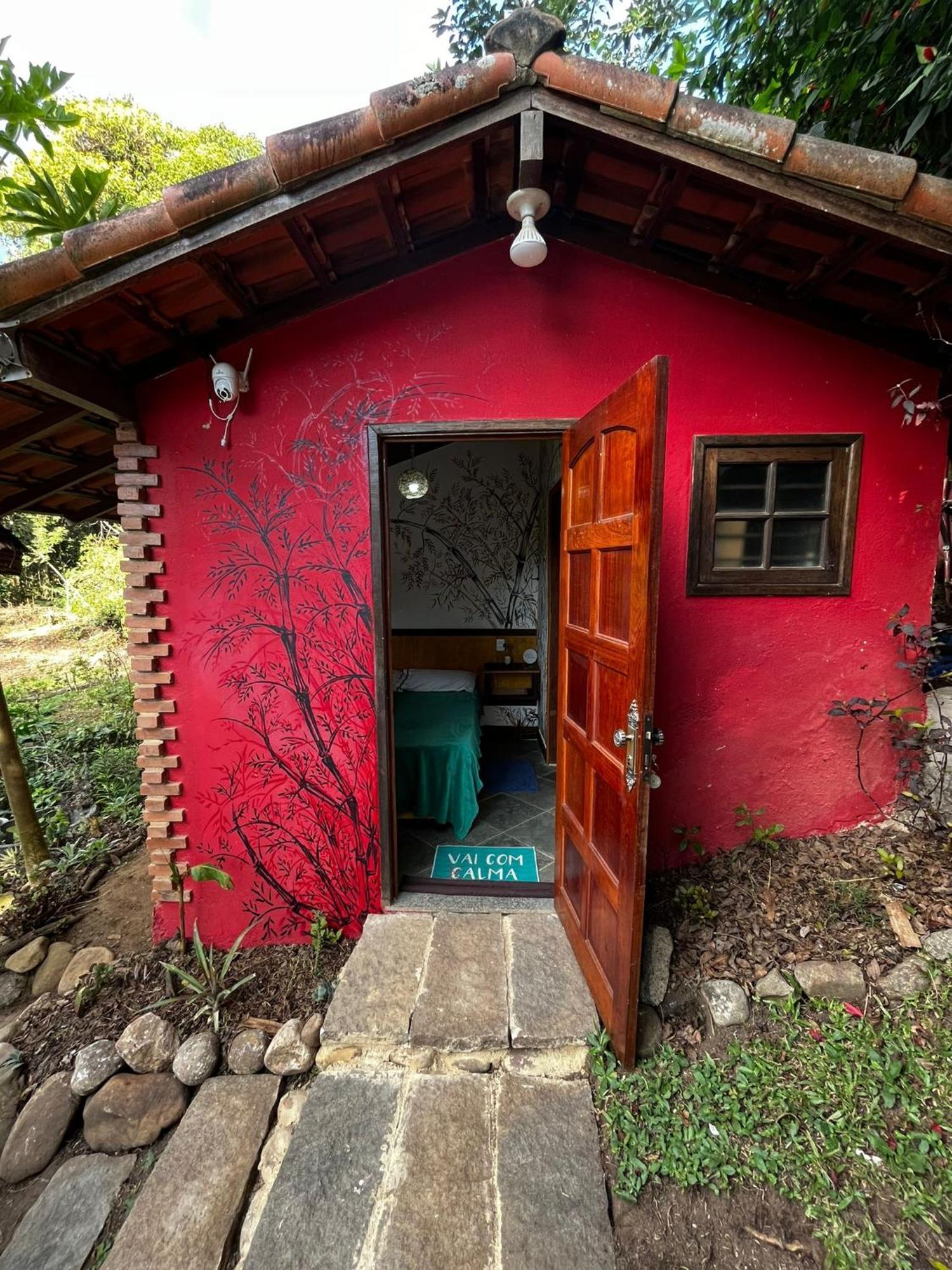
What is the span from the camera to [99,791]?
176 inches

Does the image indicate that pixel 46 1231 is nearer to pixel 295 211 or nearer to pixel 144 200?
pixel 295 211

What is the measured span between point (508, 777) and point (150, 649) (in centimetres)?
305

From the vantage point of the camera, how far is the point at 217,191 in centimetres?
159

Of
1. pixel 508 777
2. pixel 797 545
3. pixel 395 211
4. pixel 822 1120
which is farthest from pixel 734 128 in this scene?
pixel 508 777

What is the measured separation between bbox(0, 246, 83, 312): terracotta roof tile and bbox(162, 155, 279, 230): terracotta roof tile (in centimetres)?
39

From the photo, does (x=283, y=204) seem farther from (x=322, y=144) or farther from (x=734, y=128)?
(x=734, y=128)

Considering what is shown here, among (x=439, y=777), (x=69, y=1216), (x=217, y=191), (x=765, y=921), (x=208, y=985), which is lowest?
(x=69, y=1216)

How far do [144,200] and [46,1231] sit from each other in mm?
14309

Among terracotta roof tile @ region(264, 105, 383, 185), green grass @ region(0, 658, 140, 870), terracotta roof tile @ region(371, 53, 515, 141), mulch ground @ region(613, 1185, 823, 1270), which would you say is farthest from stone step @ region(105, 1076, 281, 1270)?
terracotta roof tile @ region(371, 53, 515, 141)

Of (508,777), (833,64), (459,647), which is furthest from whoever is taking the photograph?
(459,647)

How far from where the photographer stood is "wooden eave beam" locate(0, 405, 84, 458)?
2244 millimetres

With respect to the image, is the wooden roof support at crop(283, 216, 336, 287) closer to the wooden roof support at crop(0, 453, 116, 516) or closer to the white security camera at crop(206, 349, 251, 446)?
the white security camera at crop(206, 349, 251, 446)

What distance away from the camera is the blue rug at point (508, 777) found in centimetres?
416

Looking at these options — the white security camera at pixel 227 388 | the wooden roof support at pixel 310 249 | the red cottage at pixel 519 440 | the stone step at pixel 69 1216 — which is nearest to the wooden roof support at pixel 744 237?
the red cottage at pixel 519 440
